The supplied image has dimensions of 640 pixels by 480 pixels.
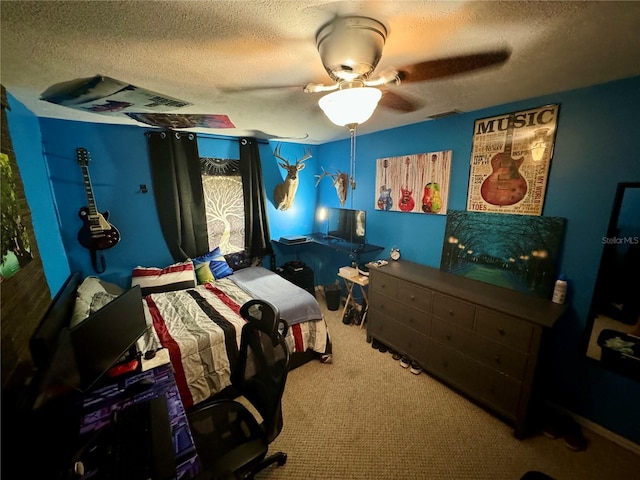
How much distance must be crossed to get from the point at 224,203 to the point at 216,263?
0.83 m

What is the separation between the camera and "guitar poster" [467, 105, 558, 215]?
6.22 ft

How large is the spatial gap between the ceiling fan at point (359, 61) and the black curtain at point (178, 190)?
2318mm

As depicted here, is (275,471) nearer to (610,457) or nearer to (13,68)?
(610,457)

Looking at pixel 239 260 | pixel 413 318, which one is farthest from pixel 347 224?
pixel 239 260

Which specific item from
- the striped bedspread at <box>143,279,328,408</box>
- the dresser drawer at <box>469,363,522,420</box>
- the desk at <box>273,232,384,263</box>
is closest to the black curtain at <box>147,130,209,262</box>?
the striped bedspread at <box>143,279,328,408</box>

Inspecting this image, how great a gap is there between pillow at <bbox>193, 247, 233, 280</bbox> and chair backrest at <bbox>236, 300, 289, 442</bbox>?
6.10 ft

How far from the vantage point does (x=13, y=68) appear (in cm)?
132

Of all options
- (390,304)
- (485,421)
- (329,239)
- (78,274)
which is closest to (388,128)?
(329,239)

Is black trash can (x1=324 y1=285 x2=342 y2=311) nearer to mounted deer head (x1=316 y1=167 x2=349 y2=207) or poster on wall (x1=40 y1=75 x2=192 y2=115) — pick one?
mounted deer head (x1=316 y1=167 x2=349 y2=207)

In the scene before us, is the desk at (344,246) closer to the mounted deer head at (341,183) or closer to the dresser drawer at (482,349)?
the mounted deer head at (341,183)

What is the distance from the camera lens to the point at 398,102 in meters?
1.97

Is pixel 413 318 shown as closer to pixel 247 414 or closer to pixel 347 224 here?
pixel 347 224

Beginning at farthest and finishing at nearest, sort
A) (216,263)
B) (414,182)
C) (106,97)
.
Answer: (216,263)
(414,182)
(106,97)

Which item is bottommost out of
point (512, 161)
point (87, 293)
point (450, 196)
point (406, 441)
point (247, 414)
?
point (406, 441)
